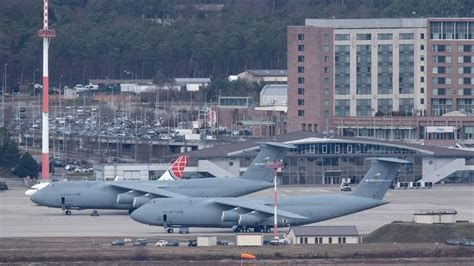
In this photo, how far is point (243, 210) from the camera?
7850 cm

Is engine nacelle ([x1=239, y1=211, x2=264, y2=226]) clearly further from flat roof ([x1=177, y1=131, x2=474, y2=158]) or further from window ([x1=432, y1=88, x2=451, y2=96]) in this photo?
window ([x1=432, y1=88, x2=451, y2=96])

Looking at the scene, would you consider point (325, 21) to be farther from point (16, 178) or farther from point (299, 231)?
point (299, 231)

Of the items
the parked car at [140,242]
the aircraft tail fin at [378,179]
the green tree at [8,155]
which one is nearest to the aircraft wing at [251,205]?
the aircraft tail fin at [378,179]

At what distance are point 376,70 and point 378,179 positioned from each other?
42.4 m

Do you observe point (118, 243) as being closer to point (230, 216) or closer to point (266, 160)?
point (230, 216)

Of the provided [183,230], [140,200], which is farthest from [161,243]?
[140,200]

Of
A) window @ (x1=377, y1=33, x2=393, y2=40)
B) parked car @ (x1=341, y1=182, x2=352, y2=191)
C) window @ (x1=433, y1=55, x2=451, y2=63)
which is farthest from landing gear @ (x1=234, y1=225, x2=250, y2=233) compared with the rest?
window @ (x1=433, y1=55, x2=451, y2=63)

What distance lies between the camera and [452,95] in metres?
122

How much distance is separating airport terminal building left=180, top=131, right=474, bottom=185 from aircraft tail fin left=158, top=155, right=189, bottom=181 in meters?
4.30

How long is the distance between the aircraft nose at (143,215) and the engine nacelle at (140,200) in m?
6.51

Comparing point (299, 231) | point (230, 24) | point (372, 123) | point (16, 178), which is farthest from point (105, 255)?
point (230, 24)

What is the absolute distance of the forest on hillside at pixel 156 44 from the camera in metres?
162

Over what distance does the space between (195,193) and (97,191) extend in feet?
15.1

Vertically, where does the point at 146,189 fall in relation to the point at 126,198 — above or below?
above
